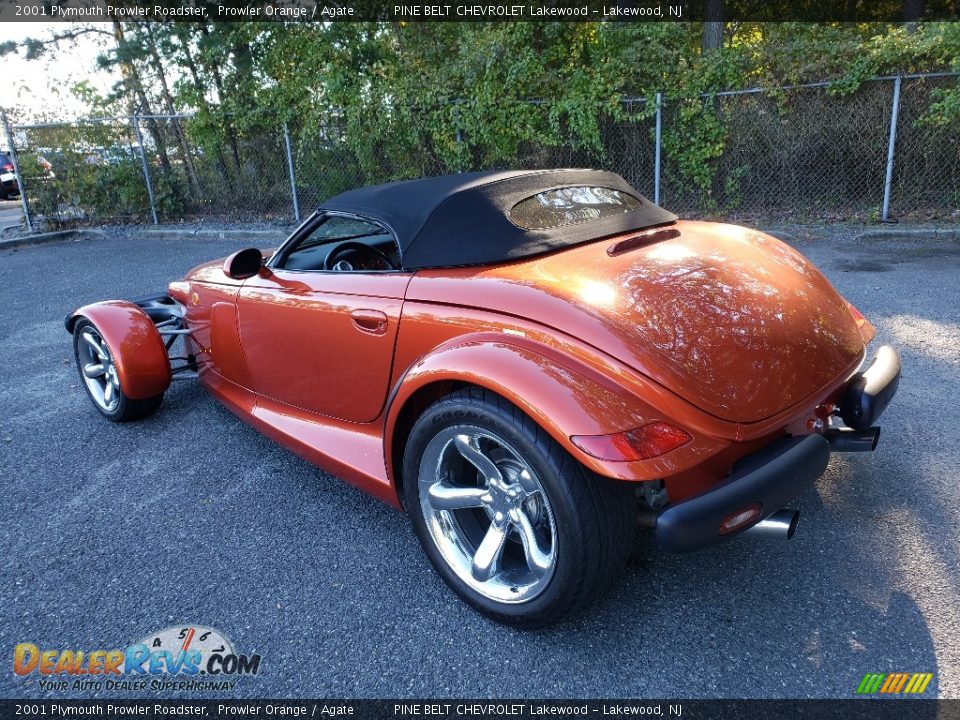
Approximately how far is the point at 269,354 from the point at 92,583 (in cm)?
119

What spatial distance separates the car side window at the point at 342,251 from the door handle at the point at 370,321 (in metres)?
0.43

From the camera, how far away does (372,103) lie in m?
10.8

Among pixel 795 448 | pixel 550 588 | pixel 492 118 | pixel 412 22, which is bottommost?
pixel 550 588

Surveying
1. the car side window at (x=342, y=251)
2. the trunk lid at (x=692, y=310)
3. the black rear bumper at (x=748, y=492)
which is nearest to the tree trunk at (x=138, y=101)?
the car side window at (x=342, y=251)

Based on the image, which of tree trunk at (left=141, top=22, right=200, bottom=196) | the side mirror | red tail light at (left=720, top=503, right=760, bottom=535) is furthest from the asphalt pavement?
tree trunk at (left=141, top=22, right=200, bottom=196)

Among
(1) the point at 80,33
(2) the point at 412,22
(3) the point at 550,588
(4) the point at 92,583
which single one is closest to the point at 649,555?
(3) the point at 550,588

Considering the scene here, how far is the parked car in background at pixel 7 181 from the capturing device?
1983 centimetres

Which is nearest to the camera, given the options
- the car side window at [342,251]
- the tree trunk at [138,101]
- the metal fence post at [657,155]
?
the car side window at [342,251]

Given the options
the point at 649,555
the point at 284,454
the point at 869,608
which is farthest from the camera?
the point at 284,454

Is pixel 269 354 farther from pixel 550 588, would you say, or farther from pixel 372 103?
pixel 372 103

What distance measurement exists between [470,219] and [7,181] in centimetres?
2283

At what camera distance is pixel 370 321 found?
2600 mm

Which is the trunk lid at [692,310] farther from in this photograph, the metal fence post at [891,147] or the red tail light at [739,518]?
the metal fence post at [891,147]

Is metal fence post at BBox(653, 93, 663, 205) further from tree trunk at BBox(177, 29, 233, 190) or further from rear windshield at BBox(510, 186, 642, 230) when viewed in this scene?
tree trunk at BBox(177, 29, 233, 190)
